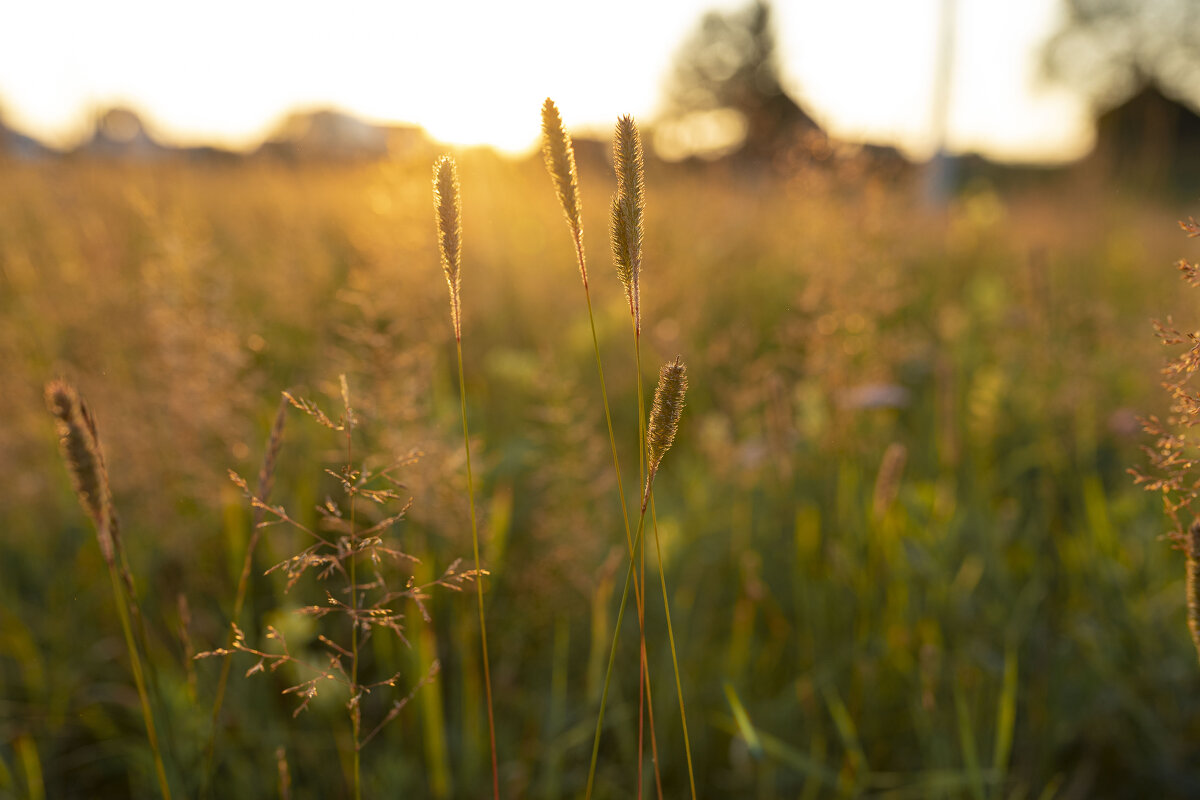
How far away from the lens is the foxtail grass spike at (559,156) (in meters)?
0.50

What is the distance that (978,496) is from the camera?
5.56 feet

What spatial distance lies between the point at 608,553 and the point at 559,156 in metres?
1.13

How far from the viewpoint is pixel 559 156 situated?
500 millimetres

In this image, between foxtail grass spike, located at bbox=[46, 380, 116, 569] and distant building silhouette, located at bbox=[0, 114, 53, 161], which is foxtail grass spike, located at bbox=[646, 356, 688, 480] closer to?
foxtail grass spike, located at bbox=[46, 380, 116, 569]

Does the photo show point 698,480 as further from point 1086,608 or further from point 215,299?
point 215,299

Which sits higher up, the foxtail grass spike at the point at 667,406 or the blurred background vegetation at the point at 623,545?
the foxtail grass spike at the point at 667,406

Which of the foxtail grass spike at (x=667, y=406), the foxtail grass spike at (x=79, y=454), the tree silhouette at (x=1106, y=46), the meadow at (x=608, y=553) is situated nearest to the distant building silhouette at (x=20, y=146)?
the meadow at (x=608, y=553)

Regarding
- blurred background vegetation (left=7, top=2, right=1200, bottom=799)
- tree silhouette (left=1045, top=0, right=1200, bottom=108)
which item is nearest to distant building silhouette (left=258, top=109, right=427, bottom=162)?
blurred background vegetation (left=7, top=2, right=1200, bottom=799)

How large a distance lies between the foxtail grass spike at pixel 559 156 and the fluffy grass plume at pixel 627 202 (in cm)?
3

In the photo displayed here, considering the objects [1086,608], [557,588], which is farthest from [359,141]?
[1086,608]

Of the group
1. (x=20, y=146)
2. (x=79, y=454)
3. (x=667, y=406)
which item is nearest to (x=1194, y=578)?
(x=667, y=406)

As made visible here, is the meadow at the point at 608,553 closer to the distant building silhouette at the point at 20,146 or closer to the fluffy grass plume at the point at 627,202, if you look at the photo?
the fluffy grass plume at the point at 627,202

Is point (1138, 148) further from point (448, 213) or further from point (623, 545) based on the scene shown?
point (448, 213)

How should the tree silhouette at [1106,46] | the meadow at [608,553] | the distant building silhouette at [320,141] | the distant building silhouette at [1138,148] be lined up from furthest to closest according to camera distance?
the tree silhouette at [1106,46] → the distant building silhouette at [320,141] → the distant building silhouette at [1138,148] → the meadow at [608,553]
